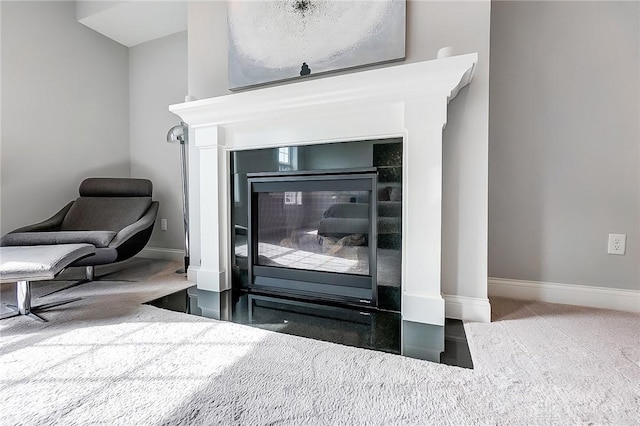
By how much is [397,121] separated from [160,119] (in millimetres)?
2612

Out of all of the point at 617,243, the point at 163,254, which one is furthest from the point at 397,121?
the point at 163,254

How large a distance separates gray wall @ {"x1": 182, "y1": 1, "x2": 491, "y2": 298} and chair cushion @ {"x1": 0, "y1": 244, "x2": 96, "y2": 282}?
2.00m

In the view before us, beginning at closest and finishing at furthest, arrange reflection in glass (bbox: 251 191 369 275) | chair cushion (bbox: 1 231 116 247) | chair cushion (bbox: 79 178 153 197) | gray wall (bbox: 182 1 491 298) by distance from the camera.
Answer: gray wall (bbox: 182 1 491 298), reflection in glass (bbox: 251 191 369 275), chair cushion (bbox: 1 231 116 247), chair cushion (bbox: 79 178 153 197)

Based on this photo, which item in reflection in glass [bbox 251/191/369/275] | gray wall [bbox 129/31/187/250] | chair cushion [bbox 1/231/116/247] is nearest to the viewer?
reflection in glass [bbox 251/191/369/275]

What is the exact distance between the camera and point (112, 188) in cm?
277

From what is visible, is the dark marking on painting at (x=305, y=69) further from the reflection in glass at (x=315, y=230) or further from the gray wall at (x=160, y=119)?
the gray wall at (x=160, y=119)

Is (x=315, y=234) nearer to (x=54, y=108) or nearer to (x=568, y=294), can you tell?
(x=568, y=294)

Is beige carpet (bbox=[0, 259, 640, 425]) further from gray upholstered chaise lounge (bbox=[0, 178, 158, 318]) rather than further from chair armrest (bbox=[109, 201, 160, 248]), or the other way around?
chair armrest (bbox=[109, 201, 160, 248])

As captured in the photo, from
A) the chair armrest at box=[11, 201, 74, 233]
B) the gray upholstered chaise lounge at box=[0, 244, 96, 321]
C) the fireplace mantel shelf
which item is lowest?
the gray upholstered chaise lounge at box=[0, 244, 96, 321]

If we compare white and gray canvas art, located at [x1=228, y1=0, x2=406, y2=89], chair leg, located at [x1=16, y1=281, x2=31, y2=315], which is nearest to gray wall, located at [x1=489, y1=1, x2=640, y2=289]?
white and gray canvas art, located at [x1=228, y1=0, x2=406, y2=89]

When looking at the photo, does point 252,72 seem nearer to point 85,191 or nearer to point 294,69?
point 294,69

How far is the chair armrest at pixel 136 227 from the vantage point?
7.20ft

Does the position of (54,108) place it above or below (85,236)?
above

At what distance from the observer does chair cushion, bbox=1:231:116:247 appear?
200 centimetres
